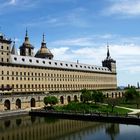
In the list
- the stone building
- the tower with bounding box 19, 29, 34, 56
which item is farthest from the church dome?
the tower with bounding box 19, 29, 34, 56

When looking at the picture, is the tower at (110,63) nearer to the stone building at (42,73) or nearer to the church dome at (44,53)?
the stone building at (42,73)

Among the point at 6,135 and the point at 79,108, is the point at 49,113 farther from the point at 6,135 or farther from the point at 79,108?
the point at 6,135

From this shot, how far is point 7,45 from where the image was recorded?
302ft

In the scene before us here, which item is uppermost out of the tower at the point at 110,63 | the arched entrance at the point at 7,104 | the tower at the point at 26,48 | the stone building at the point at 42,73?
the tower at the point at 26,48

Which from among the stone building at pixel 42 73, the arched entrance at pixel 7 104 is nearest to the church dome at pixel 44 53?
the stone building at pixel 42 73

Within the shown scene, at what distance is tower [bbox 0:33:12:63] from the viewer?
295ft

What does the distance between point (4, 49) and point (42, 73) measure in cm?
2011

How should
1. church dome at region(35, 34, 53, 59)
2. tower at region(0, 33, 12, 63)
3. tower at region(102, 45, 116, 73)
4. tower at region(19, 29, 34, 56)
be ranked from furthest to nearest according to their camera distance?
tower at region(102, 45, 116, 73), church dome at region(35, 34, 53, 59), tower at region(19, 29, 34, 56), tower at region(0, 33, 12, 63)

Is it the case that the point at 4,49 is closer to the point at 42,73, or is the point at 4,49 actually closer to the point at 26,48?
the point at 42,73

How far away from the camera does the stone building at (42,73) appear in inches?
3602

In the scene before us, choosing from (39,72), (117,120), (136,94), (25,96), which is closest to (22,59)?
(39,72)

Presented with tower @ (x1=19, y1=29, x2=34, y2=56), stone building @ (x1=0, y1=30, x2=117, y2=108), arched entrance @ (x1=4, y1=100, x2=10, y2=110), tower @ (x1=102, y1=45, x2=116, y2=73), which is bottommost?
arched entrance @ (x1=4, y1=100, x2=10, y2=110)

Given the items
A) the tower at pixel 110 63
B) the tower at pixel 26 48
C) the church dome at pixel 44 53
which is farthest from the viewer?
the tower at pixel 110 63

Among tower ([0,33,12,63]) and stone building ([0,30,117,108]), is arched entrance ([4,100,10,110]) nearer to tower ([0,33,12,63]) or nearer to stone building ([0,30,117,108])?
stone building ([0,30,117,108])
